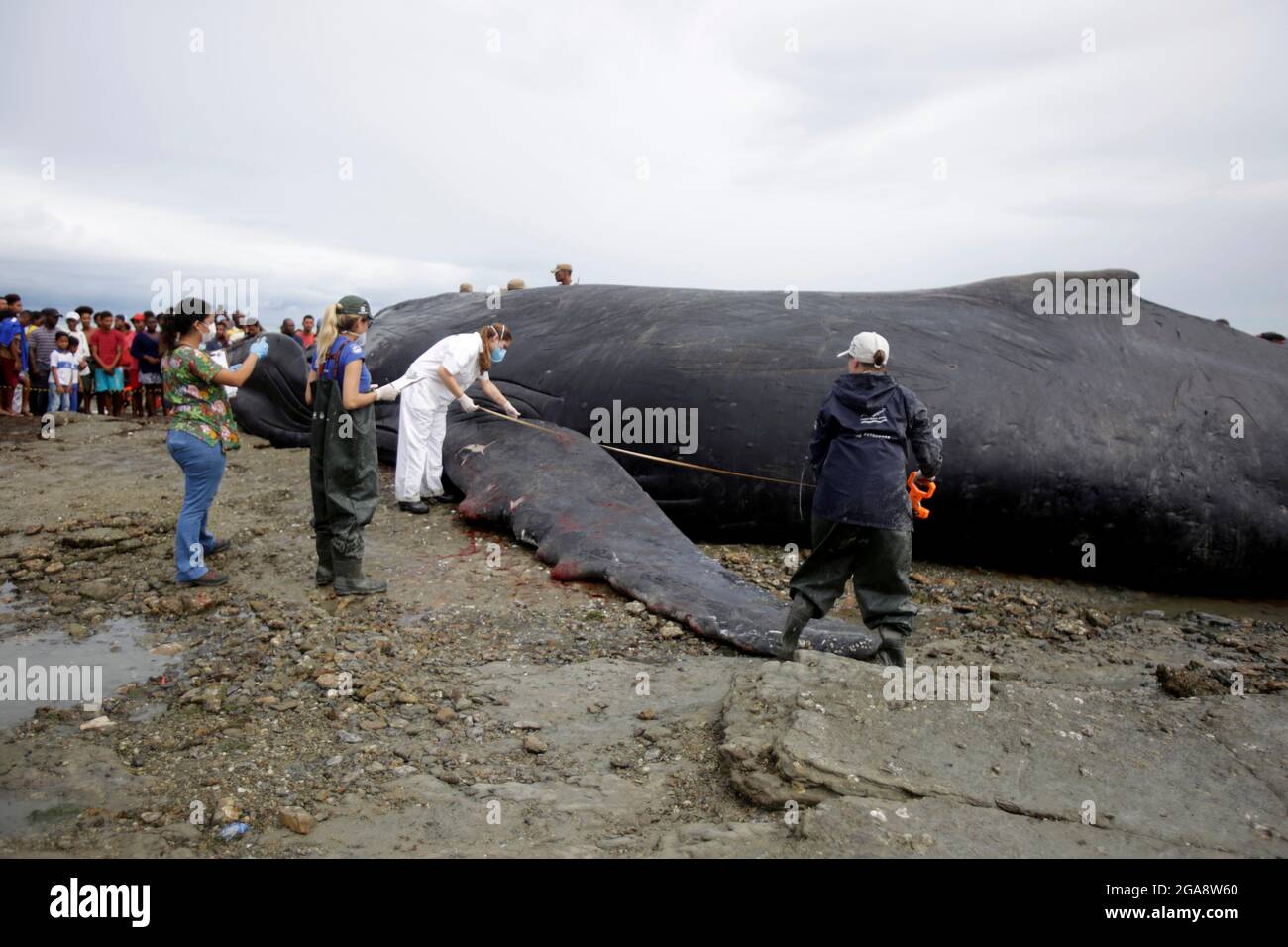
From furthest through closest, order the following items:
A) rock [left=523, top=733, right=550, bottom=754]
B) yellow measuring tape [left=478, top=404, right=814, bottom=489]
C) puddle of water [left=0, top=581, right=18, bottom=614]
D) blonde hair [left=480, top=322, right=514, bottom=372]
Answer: blonde hair [left=480, top=322, right=514, bottom=372] < yellow measuring tape [left=478, top=404, right=814, bottom=489] < puddle of water [left=0, top=581, right=18, bottom=614] < rock [left=523, top=733, right=550, bottom=754]

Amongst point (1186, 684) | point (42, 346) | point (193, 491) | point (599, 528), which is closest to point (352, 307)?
point (193, 491)

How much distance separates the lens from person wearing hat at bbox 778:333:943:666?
453 centimetres

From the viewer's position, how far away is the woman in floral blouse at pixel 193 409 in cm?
573

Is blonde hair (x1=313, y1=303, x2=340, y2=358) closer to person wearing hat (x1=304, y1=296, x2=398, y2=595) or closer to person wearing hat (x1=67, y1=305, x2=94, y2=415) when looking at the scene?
person wearing hat (x1=304, y1=296, x2=398, y2=595)

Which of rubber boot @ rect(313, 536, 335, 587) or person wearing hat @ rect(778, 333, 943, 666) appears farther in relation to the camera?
rubber boot @ rect(313, 536, 335, 587)

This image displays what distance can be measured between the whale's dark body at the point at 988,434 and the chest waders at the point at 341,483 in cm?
120

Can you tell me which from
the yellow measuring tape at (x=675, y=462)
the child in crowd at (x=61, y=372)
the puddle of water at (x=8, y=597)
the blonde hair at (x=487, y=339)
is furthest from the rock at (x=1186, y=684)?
the child in crowd at (x=61, y=372)

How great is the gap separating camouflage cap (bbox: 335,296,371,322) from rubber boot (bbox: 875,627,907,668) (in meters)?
3.61

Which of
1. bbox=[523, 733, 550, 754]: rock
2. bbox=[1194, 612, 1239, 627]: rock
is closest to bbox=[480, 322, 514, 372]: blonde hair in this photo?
bbox=[523, 733, 550, 754]: rock

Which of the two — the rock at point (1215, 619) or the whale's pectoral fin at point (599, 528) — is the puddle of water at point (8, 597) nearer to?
the whale's pectoral fin at point (599, 528)

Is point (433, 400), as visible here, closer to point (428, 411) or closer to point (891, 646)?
point (428, 411)

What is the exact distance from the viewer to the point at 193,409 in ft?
19.0

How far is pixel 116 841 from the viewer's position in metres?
3.03

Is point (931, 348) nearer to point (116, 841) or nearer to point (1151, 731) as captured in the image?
point (1151, 731)
